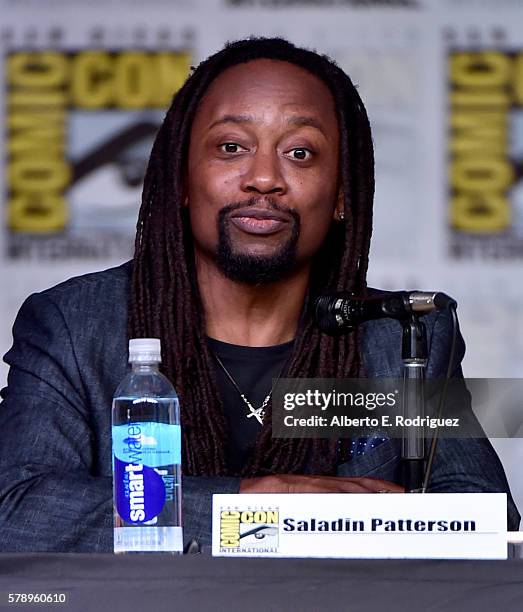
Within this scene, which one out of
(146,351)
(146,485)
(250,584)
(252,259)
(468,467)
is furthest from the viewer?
(252,259)

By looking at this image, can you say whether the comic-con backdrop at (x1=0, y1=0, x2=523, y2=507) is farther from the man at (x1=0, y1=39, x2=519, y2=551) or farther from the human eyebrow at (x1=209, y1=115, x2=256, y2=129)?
the human eyebrow at (x1=209, y1=115, x2=256, y2=129)

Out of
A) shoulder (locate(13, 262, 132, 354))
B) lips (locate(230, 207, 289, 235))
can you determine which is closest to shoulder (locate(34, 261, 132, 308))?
shoulder (locate(13, 262, 132, 354))

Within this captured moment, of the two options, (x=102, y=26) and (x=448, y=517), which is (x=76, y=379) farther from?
(x=102, y=26)

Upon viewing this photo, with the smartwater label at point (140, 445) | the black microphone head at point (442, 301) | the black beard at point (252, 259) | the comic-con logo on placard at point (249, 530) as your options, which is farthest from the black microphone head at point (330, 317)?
the black beard at point (252, 259)

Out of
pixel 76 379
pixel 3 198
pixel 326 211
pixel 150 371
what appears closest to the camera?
pixel 150 371

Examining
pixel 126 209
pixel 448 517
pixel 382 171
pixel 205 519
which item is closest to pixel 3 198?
pixel 126 209

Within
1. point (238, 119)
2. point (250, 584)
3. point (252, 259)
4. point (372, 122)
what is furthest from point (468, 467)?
point (372, 122)

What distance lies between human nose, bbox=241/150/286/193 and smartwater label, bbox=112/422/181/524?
0.69 m

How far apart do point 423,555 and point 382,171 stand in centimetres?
179

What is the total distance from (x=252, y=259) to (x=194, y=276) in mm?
154

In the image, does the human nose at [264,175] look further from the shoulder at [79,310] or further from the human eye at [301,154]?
the shoulder at [79,310]

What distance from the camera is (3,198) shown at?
10.1ft

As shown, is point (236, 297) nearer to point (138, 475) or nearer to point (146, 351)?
point (146, 351)

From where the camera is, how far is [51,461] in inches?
82.6
